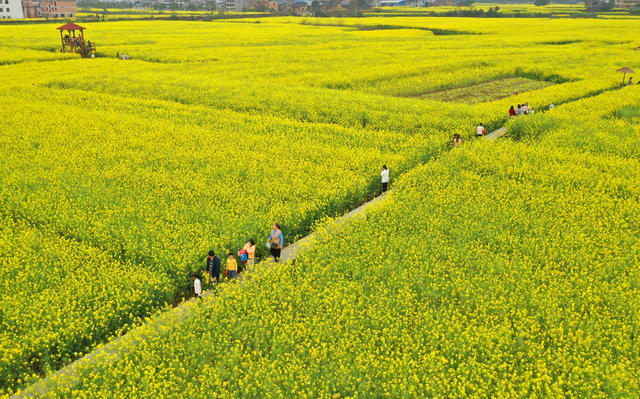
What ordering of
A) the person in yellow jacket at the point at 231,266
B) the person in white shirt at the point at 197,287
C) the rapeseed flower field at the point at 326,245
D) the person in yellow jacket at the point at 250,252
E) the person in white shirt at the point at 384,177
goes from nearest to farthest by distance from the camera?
the rapeseed flower field at the point at 326,245, the person in white shirt at the point at 197,287, the person in yellow jacket at the point at 231,266, the person in yellow jacket at the point at 250,252, the person in white shirt at the point at 384,177

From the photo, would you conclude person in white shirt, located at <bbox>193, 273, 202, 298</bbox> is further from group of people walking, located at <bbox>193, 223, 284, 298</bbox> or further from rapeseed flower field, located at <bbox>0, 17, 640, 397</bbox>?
rapeseed flower field, located at <bbox>0, 17, 640, 397</bbox>

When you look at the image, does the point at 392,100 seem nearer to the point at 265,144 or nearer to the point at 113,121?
the point at 265,144

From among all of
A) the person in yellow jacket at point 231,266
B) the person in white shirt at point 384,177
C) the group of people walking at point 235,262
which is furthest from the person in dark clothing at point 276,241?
the person in white shirt at point 384,177

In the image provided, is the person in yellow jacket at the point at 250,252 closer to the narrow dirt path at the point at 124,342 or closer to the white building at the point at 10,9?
the narrow dirt path at the point at 124,342

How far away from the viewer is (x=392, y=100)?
3161 cm

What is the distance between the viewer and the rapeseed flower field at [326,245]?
8625 mm

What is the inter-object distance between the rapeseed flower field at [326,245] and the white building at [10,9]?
120 meters

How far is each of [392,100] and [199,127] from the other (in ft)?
43.8

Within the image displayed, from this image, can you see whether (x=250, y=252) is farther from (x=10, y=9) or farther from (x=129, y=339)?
(x=10, y=9)

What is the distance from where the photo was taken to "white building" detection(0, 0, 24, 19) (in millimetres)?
123438

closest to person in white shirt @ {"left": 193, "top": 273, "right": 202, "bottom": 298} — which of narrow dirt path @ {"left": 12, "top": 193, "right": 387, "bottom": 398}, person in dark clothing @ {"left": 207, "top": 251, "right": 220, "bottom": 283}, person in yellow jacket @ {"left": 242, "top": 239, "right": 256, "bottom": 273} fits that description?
narrow dirt path @ {"left": 12, "top": 193, "right": 387, "bottom": 398}

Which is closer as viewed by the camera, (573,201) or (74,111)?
(573,201)

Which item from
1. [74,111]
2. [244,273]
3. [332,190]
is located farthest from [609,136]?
[74,111]

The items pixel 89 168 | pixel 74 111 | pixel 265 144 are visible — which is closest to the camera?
pixel 89 168
